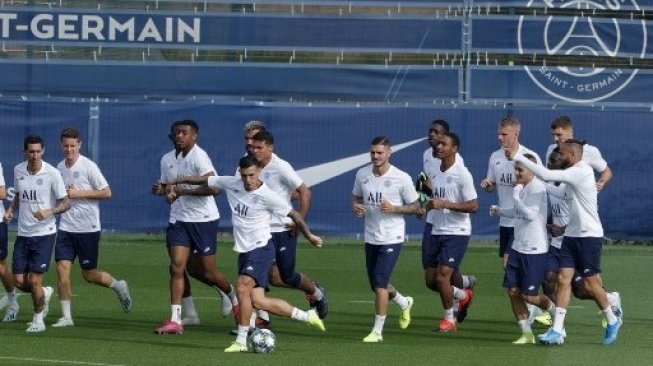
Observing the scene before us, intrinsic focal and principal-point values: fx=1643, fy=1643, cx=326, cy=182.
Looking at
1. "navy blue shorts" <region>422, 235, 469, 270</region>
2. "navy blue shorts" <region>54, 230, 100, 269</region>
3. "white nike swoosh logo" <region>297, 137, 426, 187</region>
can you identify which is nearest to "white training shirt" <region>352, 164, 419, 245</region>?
"navy blue shorts" <region>422, 235, 469, 270</region>

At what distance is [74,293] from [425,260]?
518cm

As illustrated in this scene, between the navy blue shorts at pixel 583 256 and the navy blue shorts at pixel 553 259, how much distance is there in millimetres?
76

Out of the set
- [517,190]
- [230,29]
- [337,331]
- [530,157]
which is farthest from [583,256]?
[230,29]

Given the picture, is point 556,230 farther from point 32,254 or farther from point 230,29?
point 230,29

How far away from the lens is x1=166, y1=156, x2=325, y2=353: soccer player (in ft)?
49.9

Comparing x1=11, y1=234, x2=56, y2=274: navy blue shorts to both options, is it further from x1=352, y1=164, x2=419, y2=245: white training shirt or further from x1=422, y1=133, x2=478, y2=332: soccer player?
x1=422, y1=133, x2=478, y2=332: soccer player

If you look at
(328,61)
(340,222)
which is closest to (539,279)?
(340,222)

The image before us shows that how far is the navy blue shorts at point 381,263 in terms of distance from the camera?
16.5 m

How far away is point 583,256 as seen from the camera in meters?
16.0

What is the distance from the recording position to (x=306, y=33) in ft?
92.7

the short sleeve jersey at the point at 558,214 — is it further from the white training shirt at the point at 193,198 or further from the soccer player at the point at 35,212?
the soccer player at the point at 35,212

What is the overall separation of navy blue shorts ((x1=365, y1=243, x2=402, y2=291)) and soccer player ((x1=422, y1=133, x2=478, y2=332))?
69 centimetres

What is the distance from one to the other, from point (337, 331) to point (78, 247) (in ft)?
9.58

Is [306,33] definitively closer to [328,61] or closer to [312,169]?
[328,61]
